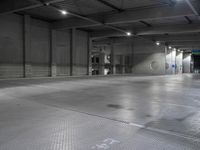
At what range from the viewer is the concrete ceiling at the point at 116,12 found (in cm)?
982

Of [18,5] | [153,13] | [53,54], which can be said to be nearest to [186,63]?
[153,13]

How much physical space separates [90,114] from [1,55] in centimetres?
1091

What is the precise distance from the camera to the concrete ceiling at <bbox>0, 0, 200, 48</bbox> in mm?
9820

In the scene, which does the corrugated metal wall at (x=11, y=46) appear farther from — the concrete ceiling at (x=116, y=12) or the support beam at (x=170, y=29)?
the support beam at (x=170, y=29)

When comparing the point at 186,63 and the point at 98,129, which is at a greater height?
the point at 186,63

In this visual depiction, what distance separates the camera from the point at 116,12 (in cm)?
1191

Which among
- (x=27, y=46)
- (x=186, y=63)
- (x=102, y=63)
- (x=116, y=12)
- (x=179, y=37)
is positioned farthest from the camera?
(x=186, y=63)

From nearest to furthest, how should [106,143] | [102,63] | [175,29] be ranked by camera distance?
[106,143] → [175,29] → [102,63]

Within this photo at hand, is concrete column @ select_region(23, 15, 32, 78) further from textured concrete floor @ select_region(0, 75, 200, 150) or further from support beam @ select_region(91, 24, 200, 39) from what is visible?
textured concrete floor @ select_region(0, 75, 200, 150)

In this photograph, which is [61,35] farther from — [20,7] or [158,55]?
[158,55]

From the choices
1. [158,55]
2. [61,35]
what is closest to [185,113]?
[61,35]

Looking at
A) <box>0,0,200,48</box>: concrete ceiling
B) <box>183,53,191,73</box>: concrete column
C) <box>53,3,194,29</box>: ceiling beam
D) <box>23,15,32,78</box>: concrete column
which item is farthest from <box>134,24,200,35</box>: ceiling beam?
<box>183,53,191,73</box>: concrete column

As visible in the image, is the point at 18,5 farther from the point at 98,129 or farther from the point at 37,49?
the point at 98,129

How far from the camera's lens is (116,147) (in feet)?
6.76
